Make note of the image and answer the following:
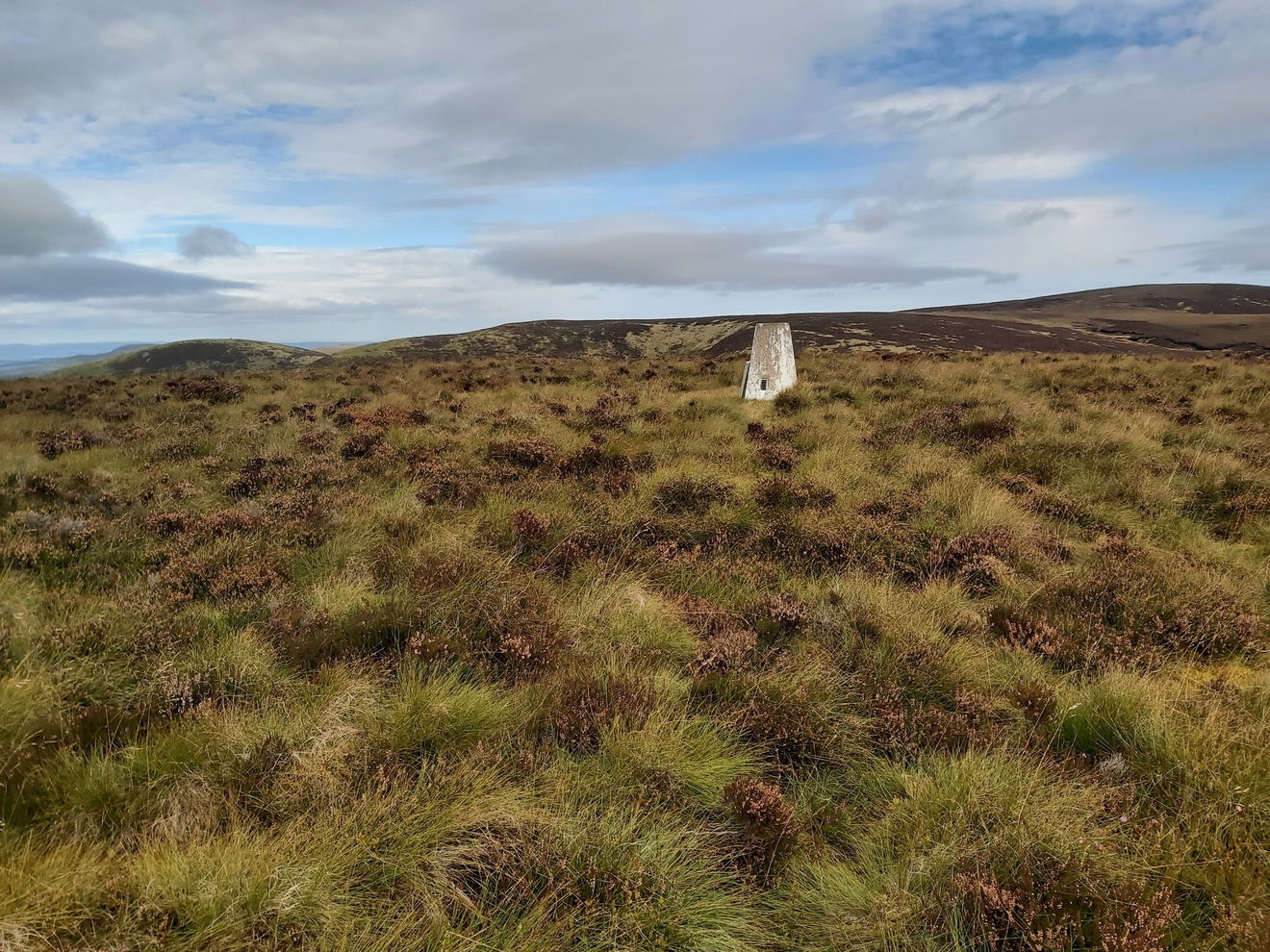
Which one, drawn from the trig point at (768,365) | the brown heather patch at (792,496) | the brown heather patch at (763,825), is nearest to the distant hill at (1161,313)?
the trig point at (768,365)

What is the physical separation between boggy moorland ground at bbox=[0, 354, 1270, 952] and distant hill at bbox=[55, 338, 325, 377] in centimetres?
8462

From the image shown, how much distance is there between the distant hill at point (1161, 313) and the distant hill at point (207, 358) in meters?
92.6

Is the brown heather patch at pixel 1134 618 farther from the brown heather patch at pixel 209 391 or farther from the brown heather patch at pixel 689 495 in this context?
the brown heather patch at pixel 209 391

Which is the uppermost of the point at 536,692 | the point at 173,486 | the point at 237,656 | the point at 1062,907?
the point at 173,486

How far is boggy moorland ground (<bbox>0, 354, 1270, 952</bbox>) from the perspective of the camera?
226 centimetres

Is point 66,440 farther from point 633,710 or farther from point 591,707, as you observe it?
point 633,710

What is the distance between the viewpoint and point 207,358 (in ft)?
284

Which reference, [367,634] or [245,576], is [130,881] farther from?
[245,576]

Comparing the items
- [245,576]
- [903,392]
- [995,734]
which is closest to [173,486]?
[245,576]

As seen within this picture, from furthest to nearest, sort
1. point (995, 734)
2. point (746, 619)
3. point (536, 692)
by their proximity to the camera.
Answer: point (746, 619), point (536, 692), point (995, 734)

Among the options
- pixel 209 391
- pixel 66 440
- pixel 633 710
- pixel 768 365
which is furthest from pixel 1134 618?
pixel 209 391

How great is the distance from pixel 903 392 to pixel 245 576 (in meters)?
13.2

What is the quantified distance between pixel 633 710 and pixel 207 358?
10645 centimetres

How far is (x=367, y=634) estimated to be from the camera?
4008 mm
